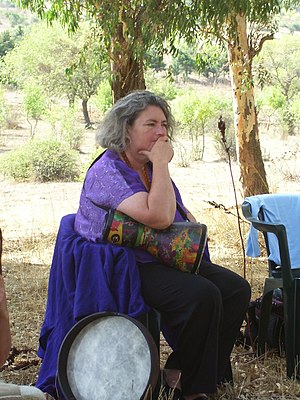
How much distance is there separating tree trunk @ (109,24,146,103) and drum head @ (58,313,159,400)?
2987mm

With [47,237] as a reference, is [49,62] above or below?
above

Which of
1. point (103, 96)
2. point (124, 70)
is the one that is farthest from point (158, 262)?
point (103, 96)

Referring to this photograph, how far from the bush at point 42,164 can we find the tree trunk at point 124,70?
1084cm

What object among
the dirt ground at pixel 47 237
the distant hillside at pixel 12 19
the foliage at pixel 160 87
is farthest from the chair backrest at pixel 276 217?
the distant hillside at pixel 12 19

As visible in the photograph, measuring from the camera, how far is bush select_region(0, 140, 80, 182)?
17031 mm

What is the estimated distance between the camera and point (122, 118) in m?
3.31

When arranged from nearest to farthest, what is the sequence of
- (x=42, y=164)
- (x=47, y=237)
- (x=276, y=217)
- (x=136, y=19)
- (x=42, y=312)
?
1. (x=276, y=217)
2. (x=42, y=312)
3. (x=136, y=19)
4. (x=47, y=237)
5. (x=42, y=164)

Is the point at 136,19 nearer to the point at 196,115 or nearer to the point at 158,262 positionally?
the point at 158,262

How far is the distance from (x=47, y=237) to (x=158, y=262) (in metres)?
5.65

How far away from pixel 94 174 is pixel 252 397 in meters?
1.19

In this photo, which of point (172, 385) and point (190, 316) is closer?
point (190, 316)

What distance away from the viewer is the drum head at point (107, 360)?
2.94 meters

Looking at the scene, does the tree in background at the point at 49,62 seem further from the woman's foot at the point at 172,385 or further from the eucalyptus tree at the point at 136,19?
the woman's foot at the point at 172,385

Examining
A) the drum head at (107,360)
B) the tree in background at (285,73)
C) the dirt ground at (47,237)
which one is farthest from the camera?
the tree in background at (285,73)
